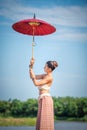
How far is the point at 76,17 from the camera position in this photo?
11.4 ft

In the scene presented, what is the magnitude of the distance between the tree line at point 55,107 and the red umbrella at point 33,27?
0.67m

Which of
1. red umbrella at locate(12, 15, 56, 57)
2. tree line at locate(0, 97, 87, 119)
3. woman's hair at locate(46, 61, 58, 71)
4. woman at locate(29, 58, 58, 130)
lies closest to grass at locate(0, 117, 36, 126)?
tree line at locate(0, 97, 87, 119)

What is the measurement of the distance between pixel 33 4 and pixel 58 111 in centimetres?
112

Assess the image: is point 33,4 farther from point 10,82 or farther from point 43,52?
point 10,82

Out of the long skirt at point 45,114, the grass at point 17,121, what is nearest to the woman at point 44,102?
the long skirt at point 45,114

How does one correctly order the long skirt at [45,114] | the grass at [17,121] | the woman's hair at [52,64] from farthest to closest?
the grass at [17,121]
the woman's hair at [52,64]
the long skirt at [45,114]

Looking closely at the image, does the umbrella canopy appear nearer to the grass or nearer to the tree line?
the tree line

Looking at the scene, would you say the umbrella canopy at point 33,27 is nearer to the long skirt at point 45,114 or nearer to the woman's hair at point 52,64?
the woman's hair at point 52,64

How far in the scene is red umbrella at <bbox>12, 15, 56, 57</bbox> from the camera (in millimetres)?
3130

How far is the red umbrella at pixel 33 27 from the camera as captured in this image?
10.3 ft

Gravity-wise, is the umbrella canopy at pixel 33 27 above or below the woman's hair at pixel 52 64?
above

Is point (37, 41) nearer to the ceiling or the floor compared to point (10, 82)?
nearer to the ceiling

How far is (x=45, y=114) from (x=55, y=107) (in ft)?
1.27

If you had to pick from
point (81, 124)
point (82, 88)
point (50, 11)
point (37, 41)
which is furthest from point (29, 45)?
point (81, 124)
